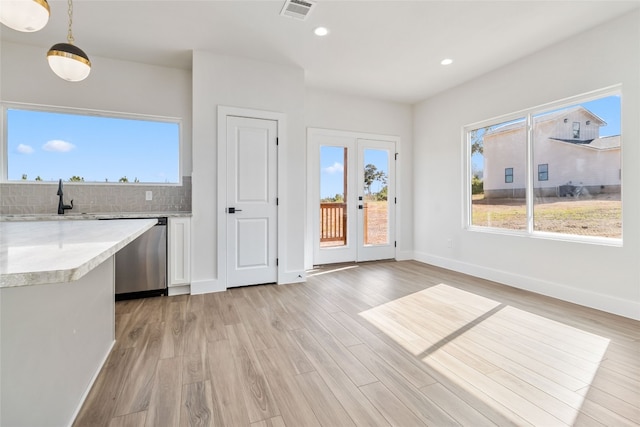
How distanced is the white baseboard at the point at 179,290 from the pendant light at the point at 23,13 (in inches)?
105

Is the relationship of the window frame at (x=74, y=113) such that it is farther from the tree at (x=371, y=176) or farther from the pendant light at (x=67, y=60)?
the tree at (x=371, y=176)

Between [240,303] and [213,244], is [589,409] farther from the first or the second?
[213,244]

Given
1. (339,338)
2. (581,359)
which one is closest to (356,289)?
(339,338)

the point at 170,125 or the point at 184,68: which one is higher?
the point at 184,68

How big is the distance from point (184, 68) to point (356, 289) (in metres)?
3.67

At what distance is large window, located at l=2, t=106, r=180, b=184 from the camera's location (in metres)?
3.47

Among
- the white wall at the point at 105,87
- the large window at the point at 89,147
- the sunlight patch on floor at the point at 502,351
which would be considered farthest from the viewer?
the large window at the point at 89,147

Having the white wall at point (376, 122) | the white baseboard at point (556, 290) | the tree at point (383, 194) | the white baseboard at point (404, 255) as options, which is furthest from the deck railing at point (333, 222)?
the white baseboard at point (556, 290)

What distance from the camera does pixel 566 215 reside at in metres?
3.34

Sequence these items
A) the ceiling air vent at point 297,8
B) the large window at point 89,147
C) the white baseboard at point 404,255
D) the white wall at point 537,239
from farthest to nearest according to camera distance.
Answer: the white baseboard at point 404,255
the large window at point 89,147
the white wall at point 537,239
the ceiling air vent at point 297,8

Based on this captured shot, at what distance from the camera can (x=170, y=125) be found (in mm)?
4047

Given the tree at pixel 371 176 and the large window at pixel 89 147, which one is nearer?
the large window at pixel 89 147

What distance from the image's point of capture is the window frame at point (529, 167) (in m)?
2.99

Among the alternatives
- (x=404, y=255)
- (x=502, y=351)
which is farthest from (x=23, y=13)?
(x=404, y=255)
